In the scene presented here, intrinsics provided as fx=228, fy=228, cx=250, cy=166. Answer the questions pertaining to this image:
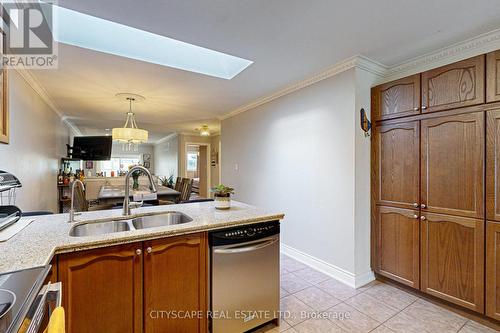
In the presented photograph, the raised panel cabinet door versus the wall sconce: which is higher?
the wall sconce

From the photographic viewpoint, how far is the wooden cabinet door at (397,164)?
85.7 inches

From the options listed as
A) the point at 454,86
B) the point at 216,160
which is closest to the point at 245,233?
the point at 454,86

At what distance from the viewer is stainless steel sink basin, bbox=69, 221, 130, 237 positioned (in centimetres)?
156

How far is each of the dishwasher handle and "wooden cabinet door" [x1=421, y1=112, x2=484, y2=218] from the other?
1.51 meters

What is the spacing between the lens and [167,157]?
920 centimetres

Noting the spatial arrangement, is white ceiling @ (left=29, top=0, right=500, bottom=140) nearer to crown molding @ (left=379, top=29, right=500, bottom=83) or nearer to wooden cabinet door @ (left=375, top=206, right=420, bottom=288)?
crown molding @ (left=379, top=29, right=500, bottom=83)

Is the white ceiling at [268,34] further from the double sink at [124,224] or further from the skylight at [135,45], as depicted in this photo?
the double sink at [124,224]

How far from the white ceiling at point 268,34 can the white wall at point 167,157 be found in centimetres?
475

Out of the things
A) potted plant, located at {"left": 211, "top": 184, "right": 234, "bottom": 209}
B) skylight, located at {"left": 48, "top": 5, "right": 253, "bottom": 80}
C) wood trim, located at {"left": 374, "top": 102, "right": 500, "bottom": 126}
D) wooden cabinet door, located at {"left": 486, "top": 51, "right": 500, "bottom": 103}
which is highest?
skylight, located at {"left": 48, "top": 5, "right": 253, "bottom": 80}

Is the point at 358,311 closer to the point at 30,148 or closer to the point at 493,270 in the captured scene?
the point at 493,270

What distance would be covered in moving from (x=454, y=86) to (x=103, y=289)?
9.64 feet

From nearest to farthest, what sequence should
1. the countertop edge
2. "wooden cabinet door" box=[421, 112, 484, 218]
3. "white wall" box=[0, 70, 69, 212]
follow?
1. the countertop edge
2. "wooden cabinet door" box=[421, 112, 484, 218]
3. "white wall" box=[0, 70, 69, 212]

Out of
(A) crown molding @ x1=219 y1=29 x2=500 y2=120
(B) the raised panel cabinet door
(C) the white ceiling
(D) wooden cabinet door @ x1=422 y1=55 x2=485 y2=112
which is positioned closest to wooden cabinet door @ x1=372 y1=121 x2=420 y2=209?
(D) wooden cabinet door @ x1=422 y1=55 x2=485 y2=112

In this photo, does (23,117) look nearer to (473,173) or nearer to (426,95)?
(426,95)
